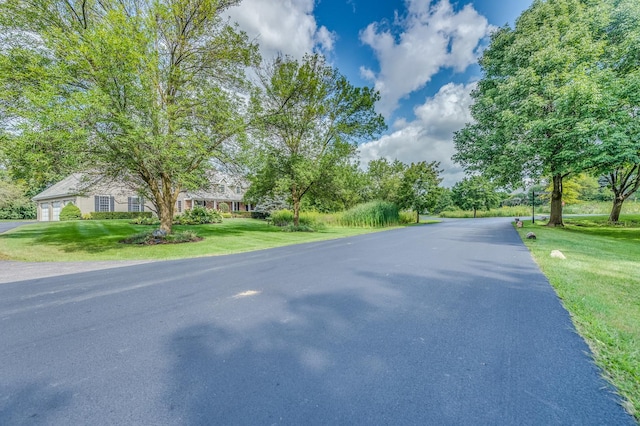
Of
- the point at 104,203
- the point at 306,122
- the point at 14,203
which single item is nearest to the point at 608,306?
the point at 306,122

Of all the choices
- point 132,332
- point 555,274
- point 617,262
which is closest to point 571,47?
point 617,262

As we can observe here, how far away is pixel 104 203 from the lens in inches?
1019

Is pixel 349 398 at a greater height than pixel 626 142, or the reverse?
pixel 626 142

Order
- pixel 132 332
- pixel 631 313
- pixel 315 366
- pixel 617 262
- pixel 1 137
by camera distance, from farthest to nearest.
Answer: pixel 1 137
pixel 617 262
pixel 631 313
pixel 132 332
pixel 315 366

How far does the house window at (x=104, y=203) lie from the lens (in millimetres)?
25484

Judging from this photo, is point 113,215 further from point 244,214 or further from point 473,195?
point 473,195

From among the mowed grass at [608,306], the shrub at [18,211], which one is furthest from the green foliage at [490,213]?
the shrub at [18,211]

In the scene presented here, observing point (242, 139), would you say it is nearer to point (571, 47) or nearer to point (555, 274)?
point (555, 274)

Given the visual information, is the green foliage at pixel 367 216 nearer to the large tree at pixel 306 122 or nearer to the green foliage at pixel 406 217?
the green foliage at pixel 406 217

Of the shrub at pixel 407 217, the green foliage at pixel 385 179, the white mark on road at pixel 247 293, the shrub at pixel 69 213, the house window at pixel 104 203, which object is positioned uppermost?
the green foliage at pixel 385 179

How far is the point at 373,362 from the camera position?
7.51ft

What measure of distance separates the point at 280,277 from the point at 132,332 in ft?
8.55

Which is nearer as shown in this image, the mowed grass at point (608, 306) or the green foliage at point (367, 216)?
the mowed grass at point (608, 306)

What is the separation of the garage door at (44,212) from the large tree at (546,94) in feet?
129
